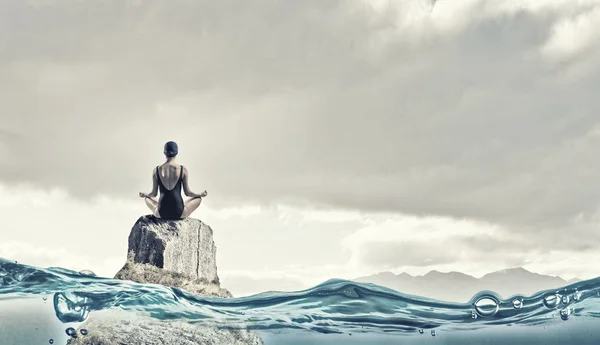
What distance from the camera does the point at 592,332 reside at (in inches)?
514

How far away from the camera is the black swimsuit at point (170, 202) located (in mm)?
9074

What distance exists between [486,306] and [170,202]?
7038mm


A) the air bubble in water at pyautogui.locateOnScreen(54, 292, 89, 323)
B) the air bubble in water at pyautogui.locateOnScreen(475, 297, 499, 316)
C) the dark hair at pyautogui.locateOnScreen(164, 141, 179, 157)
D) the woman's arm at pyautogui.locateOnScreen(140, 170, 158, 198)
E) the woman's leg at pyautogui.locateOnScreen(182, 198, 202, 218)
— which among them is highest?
the dark hair at pyautogui.locateOnScreen(164, 141, 179, 157)

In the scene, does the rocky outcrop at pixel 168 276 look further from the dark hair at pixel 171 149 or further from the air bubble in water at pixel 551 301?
the air bubble in water at pixel 551 301

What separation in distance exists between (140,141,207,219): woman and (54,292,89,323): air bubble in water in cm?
286

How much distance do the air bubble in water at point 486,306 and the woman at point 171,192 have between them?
627 centimetres

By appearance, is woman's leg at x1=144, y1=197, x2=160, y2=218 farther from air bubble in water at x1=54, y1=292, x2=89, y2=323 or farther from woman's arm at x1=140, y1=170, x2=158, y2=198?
air bubble in water at x1=54, y1=292, x2=89, y2=323

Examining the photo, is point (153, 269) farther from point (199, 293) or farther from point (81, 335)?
point (81, 335)

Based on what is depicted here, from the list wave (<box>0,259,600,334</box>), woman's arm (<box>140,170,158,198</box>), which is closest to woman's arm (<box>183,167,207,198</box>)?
woman's arm (<box>140,170,158,198</box>)

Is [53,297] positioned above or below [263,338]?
above

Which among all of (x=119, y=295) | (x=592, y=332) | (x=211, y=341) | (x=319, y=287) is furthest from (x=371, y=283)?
(x=592, y=332)

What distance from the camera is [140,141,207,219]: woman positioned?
9.03 m

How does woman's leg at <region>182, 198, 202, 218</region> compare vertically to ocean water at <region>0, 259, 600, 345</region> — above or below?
above

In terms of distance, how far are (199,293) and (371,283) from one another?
3.38m
